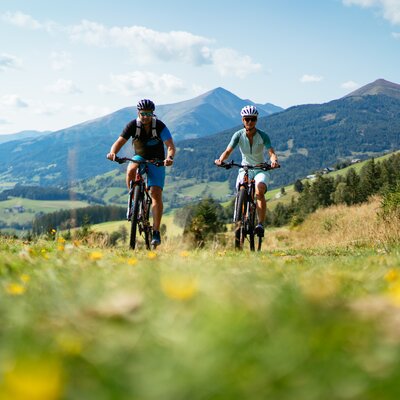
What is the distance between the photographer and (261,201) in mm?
11820

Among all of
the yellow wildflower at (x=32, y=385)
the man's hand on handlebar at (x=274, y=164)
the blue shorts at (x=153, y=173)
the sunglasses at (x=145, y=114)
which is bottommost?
the yellow wildflower at (x=32, y=385)

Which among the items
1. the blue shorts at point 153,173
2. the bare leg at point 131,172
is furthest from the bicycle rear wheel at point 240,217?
the bare leg at point 131,172

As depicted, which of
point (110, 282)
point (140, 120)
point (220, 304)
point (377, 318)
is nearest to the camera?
point (377, 318)

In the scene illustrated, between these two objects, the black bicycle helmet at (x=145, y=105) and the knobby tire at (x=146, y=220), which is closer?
the black bicycle helmet at (x=145, y=105)

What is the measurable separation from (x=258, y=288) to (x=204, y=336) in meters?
1.02

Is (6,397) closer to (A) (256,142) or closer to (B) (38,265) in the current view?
(B) (38,265)

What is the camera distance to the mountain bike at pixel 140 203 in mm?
10312

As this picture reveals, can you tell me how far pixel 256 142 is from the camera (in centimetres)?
1150

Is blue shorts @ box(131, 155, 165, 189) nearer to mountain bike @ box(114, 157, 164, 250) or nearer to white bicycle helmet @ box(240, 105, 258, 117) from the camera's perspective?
mountain bike @ box(114, 157, 164, 250)

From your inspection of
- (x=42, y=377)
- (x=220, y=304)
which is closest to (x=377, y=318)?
(x=220, y=304)

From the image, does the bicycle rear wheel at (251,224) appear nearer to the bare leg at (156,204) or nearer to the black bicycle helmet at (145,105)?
the bare leg at (156,204)

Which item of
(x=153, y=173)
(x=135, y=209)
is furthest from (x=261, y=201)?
(x=135, y=209)

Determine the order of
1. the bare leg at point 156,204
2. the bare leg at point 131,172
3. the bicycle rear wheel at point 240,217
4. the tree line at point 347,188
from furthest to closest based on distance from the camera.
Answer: the tree line at point 347,188, the bicycle rear wheel at point 240,217, the bare leg at point 156,204, the bare leg at point 131,172

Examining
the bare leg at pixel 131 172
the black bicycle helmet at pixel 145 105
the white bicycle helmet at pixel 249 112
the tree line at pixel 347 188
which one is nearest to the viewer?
the black bicycle helmet at pixel 145 105
